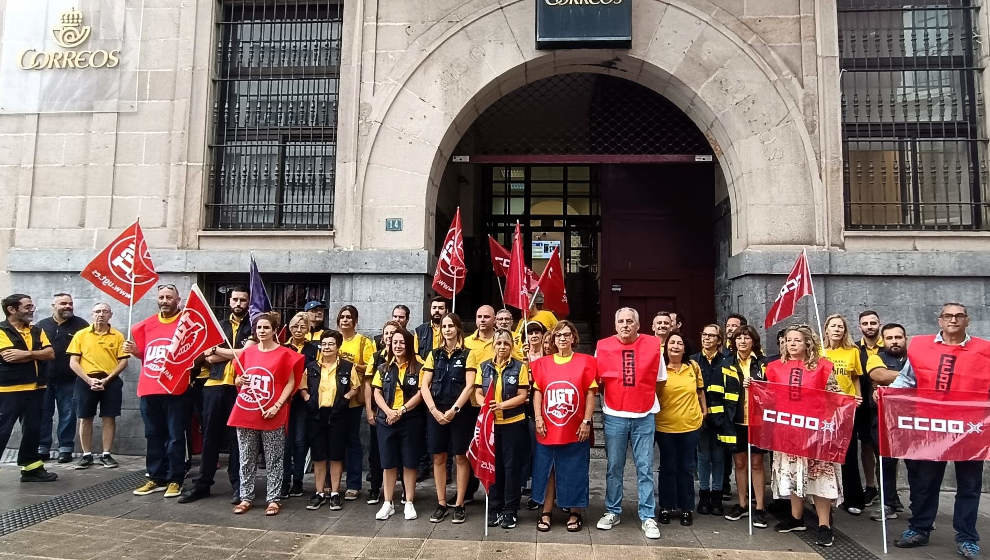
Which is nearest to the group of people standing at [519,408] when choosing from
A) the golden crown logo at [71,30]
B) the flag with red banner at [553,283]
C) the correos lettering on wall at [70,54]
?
the flag with red banner at [553,283]

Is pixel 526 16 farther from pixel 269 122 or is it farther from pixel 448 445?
pixel 448 445

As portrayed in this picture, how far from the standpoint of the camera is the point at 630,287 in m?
12.0

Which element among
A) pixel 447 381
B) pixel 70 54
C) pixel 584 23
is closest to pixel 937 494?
pixel 447 381

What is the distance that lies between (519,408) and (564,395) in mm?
514

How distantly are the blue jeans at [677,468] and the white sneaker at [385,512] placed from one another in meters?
2.72

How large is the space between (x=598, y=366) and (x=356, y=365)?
270 centimetres

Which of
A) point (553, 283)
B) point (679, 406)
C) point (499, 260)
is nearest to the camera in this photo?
point (679, 406)

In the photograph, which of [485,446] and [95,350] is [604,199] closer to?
[485,446]

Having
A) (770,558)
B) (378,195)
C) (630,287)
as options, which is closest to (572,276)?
(630,287)

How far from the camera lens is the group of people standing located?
589 centimetres

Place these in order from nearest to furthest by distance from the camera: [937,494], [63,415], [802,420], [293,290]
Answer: [937,494]
[802,420]
[63,415]
[293,290]

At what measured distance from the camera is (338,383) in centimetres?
668

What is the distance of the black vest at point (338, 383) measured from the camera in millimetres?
6656

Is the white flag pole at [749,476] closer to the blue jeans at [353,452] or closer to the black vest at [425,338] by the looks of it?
the black vest at [425,338]
